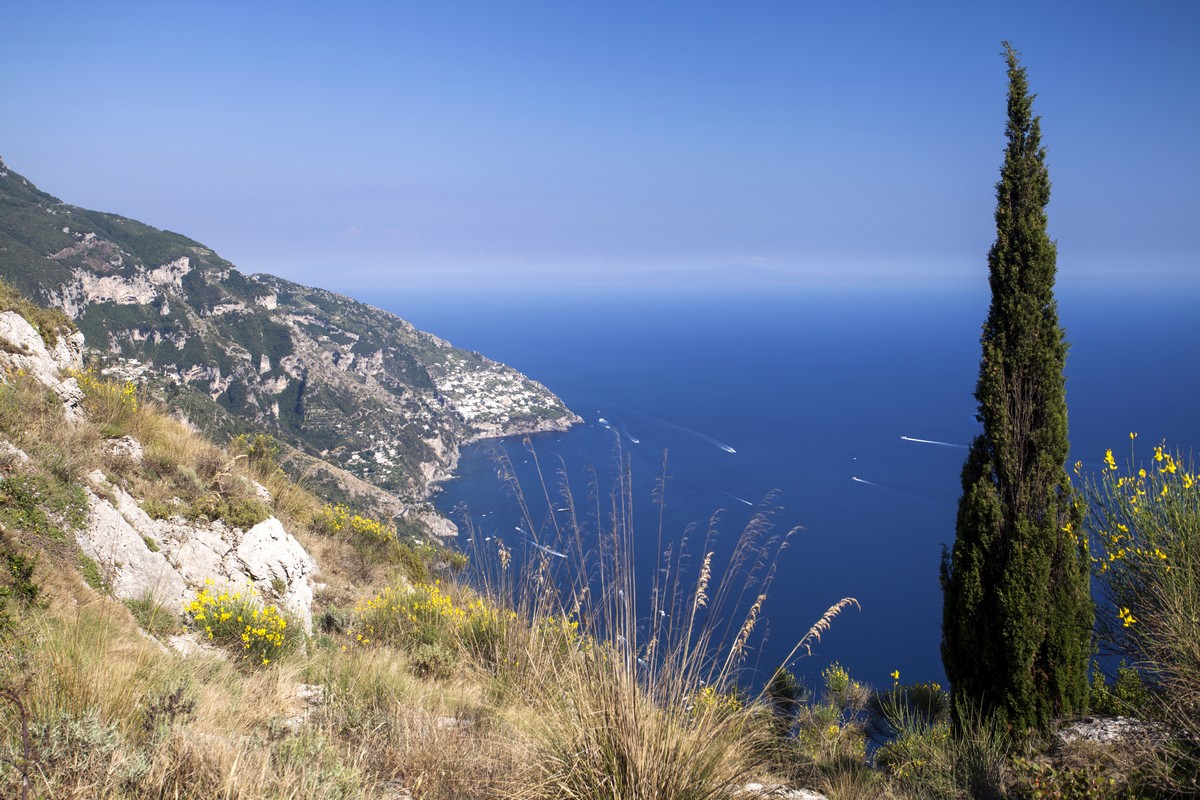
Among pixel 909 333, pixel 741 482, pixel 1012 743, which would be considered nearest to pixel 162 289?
pixel 741 482

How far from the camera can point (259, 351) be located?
77.3 meters

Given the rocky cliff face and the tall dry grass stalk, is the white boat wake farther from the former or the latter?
the tall dry grass stalk

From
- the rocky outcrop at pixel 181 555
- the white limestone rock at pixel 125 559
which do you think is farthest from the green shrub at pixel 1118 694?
the white limestone rock at pixel 125 559

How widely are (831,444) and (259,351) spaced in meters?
64.7

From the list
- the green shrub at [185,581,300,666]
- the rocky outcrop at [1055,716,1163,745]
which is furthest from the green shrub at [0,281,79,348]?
the rocky outcrop at [1055,716,1163,745]

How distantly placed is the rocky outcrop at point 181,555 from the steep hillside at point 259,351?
45.8m

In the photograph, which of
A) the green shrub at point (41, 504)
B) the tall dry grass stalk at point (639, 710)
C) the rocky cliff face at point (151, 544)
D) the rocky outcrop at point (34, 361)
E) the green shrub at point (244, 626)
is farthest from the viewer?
the rocky outcrop at point (34, 361)

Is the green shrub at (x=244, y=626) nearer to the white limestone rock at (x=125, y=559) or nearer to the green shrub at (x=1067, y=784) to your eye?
the white limestone rock at (x=125, y=559)

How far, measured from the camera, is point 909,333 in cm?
16275

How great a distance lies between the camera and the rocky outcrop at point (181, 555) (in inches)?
184

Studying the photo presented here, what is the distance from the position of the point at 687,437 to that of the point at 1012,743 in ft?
212

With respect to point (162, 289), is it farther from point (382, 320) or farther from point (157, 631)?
point (157, 631)

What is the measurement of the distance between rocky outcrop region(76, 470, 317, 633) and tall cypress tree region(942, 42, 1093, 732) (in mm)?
5737

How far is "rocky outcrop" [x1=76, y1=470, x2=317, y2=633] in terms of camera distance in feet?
Answer: 15.3
